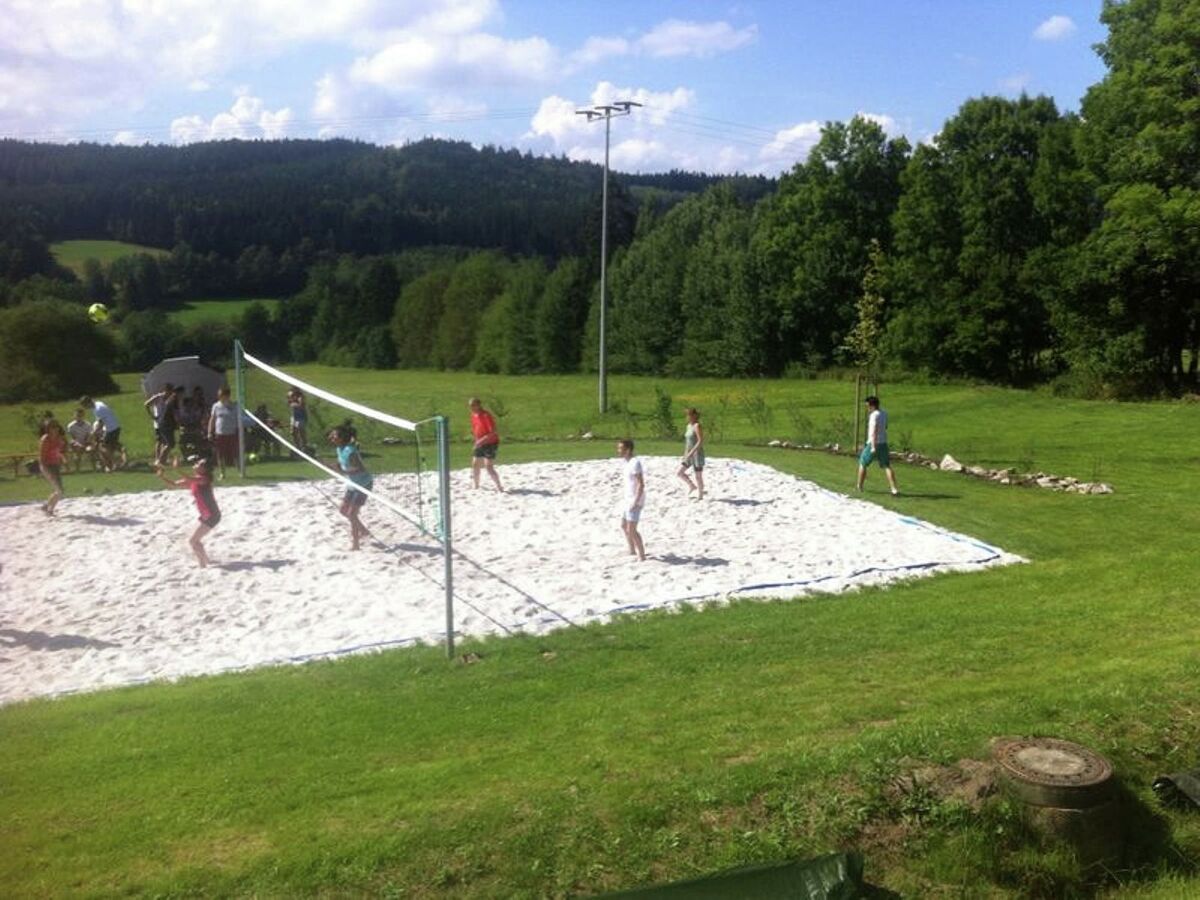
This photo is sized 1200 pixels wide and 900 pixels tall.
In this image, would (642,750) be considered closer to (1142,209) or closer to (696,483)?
(696,483)

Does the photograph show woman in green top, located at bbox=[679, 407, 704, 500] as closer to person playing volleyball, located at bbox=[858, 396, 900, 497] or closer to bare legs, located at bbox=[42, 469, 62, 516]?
person playing volleyball, located at bbox=[858, 396, 900, 497]

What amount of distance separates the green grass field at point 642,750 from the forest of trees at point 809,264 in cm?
1102

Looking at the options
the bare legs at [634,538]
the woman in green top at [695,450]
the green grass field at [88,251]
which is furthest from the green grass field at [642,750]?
the green grass field at [88,251]

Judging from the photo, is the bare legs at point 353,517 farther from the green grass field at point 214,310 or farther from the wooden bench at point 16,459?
the green grass field at point 214,310

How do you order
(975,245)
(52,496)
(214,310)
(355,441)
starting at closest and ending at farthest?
(355,441), (52,496), (975,245), (214,310)

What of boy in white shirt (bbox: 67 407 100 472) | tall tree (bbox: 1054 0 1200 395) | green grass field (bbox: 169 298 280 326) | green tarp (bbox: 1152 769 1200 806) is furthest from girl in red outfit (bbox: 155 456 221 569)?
green grass field (bbox: 169 298 280 326)

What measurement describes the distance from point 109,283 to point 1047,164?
4817 cm

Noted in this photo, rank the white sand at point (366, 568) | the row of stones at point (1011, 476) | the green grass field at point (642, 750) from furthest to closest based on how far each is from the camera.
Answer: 1. the row of stones at point (1011, 476)
2. the white sand at point (366, 568)
3. the green grass field at point (642, 750)

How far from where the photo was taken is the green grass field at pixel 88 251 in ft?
147

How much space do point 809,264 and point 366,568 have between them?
129 ft

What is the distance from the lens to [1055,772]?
17.7ft

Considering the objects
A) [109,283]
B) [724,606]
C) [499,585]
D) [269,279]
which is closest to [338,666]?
[499,585]

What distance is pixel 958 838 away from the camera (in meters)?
5.23

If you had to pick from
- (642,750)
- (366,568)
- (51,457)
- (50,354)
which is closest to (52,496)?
(51,457)
